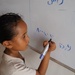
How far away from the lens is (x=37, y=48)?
91 centimetres

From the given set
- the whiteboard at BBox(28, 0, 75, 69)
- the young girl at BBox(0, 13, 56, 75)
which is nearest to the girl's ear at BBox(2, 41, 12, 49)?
the young girl at BBox(0, 13, 56, 75)

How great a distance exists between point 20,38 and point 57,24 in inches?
6.7

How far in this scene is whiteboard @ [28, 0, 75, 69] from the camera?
68cm

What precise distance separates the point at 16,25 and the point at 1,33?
3.1 inches

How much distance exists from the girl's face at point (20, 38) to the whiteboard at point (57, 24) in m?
0.11

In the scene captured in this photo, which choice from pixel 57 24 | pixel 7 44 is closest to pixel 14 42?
pixel 7 44

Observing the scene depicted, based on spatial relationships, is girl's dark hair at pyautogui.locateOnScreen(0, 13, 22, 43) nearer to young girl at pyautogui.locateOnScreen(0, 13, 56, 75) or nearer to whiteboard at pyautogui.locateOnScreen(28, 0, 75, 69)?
young girl at pyautogui.locateOnScreen(0, 13, 56, 75)

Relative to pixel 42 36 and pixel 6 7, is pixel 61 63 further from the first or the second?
pixel 6 7

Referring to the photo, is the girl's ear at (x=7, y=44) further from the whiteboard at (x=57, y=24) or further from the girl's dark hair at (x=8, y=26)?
the whiteboard at (x=57, y=24)

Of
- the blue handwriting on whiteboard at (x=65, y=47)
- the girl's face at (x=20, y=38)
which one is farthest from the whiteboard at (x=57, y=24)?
the girl's face at (x=20, y=38)

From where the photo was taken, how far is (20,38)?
743 mm

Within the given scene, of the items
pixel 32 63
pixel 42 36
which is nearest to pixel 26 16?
pixel 42 36

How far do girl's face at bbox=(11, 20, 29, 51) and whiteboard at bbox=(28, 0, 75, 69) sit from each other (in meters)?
0.11

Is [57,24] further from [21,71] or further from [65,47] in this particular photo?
[21,71]
